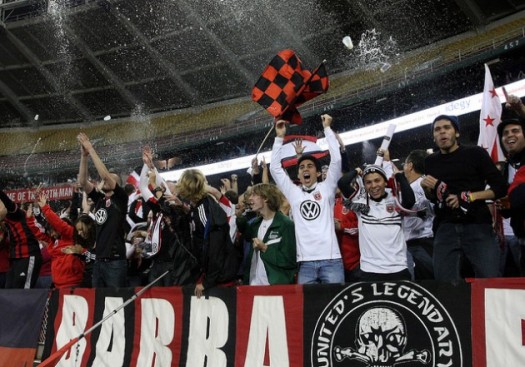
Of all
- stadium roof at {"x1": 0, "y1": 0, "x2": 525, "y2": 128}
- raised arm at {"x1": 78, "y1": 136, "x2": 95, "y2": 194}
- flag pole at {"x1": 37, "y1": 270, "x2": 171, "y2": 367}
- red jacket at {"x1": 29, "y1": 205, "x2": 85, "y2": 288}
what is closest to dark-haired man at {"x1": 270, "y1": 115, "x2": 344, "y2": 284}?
flag pole at {"x1": 37, "y1": 270, "x2": 171, "y2": 367}

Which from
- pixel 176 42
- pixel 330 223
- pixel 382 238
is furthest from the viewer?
pixel 176 42

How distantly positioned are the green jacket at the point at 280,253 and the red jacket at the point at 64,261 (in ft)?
8.14

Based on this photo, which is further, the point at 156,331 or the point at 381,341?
the point at 156,331

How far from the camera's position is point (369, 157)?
16688 mm

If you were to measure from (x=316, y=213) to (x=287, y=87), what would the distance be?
1.70 metres

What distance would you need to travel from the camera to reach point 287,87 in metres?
6.12

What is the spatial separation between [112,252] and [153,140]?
19652mm

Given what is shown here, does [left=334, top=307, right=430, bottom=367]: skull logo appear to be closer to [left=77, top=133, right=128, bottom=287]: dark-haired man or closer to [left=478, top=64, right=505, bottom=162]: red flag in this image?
[left=478, top=64, right=505, bottom=162]: red flag

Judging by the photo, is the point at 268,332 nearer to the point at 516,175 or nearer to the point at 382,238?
the point at 382,238

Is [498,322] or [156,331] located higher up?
[498,322]

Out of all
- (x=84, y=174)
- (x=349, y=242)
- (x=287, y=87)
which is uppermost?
(x=287, y=87)

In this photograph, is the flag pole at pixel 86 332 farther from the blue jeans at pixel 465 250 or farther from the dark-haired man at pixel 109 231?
the blue jeans at pixel 465 250

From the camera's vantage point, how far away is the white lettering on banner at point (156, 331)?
494 cm

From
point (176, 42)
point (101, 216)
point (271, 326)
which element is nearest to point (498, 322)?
point (271, 326)
